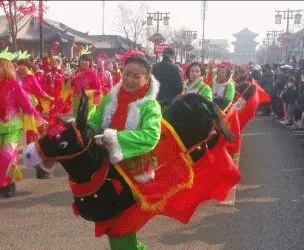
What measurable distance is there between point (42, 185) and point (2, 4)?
38.4ft

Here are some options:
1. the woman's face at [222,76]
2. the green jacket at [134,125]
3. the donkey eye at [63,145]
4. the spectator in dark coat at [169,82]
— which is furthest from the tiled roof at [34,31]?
the donkey eye at [63,145]

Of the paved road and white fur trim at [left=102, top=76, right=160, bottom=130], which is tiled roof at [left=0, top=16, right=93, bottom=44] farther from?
white fur trim at [left=102, top=76, right=160, bottom=130]

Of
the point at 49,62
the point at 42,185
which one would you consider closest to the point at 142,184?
the point at 42,185

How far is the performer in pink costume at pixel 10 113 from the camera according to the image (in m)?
5.89

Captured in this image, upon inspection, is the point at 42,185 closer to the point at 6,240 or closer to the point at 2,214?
the point at 2,214

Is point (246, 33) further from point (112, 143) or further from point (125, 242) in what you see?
point (112, 143)

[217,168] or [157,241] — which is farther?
[157,241]

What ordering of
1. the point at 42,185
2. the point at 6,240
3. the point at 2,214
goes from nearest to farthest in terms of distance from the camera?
1. the point at 6,240
2. the point at 2,214
3. the point at 42,185

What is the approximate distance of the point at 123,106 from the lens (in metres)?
3.36

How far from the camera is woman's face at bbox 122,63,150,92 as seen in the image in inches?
130

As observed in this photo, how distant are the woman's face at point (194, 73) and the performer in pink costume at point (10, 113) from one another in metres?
2.13

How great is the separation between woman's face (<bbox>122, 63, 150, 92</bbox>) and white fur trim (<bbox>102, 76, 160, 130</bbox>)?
0.09 metres

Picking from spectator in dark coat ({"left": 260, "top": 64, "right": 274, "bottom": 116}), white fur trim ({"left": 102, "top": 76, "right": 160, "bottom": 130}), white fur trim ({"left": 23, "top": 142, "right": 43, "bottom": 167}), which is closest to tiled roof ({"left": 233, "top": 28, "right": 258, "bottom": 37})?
spectator in dark coat ({"left": 260, "top": 64, "right": 274, "bottom": 116})

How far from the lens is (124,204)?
10.3 ft
